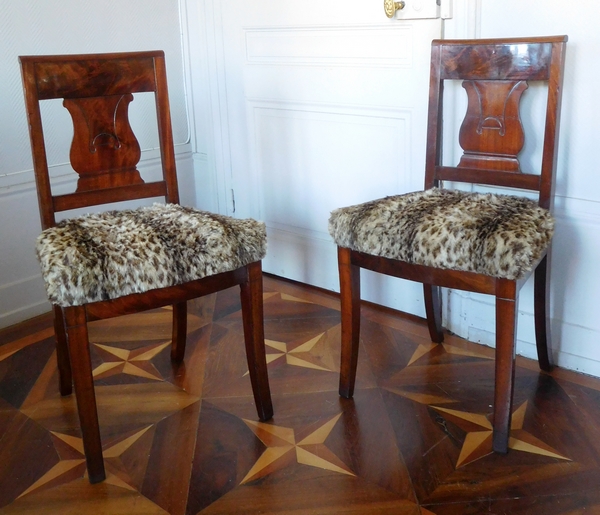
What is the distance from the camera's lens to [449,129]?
1890 millimetres

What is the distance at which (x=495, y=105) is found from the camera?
165cm

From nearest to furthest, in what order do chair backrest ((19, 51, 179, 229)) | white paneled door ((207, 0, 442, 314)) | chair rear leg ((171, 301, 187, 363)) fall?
chair backrest ((19, 51, 179, 229)), chair rear leg ((171, 301, 187, 363)), white paneled door ((207, 0, 442, 314))

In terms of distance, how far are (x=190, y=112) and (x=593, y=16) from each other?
1.53 metres

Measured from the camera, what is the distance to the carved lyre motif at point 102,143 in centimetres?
156

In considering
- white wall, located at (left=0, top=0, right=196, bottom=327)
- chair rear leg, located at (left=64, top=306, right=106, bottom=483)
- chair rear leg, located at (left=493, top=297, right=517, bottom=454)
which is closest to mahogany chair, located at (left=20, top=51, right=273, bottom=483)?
chair rear leg, located at (left=64, top=306, right=106, bottom=483)

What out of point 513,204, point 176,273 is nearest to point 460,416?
point 513,204

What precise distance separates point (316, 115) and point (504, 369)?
3.68 feet

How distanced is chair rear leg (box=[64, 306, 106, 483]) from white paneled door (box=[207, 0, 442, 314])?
1.10 metres

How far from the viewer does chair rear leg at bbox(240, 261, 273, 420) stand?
4.88 feet

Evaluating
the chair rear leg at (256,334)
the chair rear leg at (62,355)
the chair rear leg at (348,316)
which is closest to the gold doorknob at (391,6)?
the chair rear leg at (348,316)

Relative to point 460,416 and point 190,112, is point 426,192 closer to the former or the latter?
point 460,416

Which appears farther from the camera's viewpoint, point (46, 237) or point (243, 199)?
point (243, 199)

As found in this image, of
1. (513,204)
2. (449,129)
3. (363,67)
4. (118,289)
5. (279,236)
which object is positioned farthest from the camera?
(279,236)

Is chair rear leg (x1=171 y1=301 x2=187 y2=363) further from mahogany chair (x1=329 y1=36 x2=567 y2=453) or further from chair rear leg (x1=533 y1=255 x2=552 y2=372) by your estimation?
chair rear leg (x1=533 y1=255 x2=552 y2=372)
